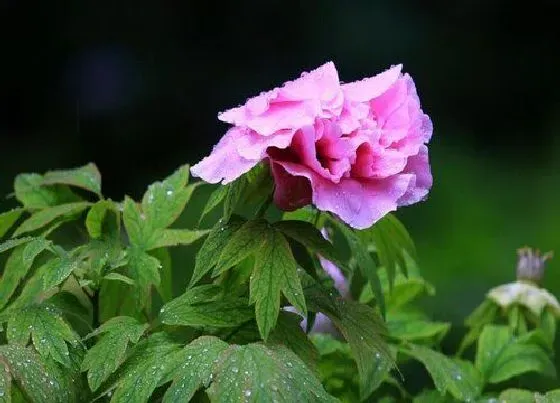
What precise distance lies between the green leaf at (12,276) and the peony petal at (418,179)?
12.2 inches

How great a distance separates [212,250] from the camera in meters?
0.84

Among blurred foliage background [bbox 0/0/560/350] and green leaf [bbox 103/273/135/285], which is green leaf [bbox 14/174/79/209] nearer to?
green leaf [bbox 103/273/135/285]

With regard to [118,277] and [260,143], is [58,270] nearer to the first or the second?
[118,277]

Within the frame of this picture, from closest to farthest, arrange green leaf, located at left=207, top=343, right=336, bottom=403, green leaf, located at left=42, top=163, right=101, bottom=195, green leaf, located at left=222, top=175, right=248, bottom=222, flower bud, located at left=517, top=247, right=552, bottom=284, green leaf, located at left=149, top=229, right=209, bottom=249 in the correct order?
green leaf, located at left=207, top=343, right=336, bottom=403
green leaf, located at left=222, top=175, right=248, bottom=222
green leaf, located at left=149, top=229, right=209, bottom=249
green leaf, located at left=42, top=163, right=101, bottom=195
flower bud, located at left=517, top=247, right=552, bottom=284

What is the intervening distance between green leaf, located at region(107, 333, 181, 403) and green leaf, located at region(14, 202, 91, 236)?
7.3 inches

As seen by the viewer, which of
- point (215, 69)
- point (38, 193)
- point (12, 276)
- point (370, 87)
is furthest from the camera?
point (215, 69)

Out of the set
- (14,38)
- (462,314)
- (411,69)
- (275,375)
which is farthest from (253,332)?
(14,38)

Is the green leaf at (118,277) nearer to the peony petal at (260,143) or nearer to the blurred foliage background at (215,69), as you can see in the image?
the peony petal at (260,143)

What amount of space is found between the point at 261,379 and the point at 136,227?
28 cm

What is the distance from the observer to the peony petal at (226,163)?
0.80 meters

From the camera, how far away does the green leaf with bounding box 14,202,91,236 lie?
98 centimetres

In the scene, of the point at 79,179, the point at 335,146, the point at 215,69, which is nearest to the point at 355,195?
the point at 335,146

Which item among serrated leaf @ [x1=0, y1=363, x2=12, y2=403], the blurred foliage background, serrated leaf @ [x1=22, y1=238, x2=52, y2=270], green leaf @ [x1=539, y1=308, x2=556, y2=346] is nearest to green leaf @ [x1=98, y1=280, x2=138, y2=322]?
serrated leaf @ [x1=22, y1=238, x2=52, y2=270]

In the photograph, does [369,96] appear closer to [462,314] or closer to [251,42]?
[462,314]
